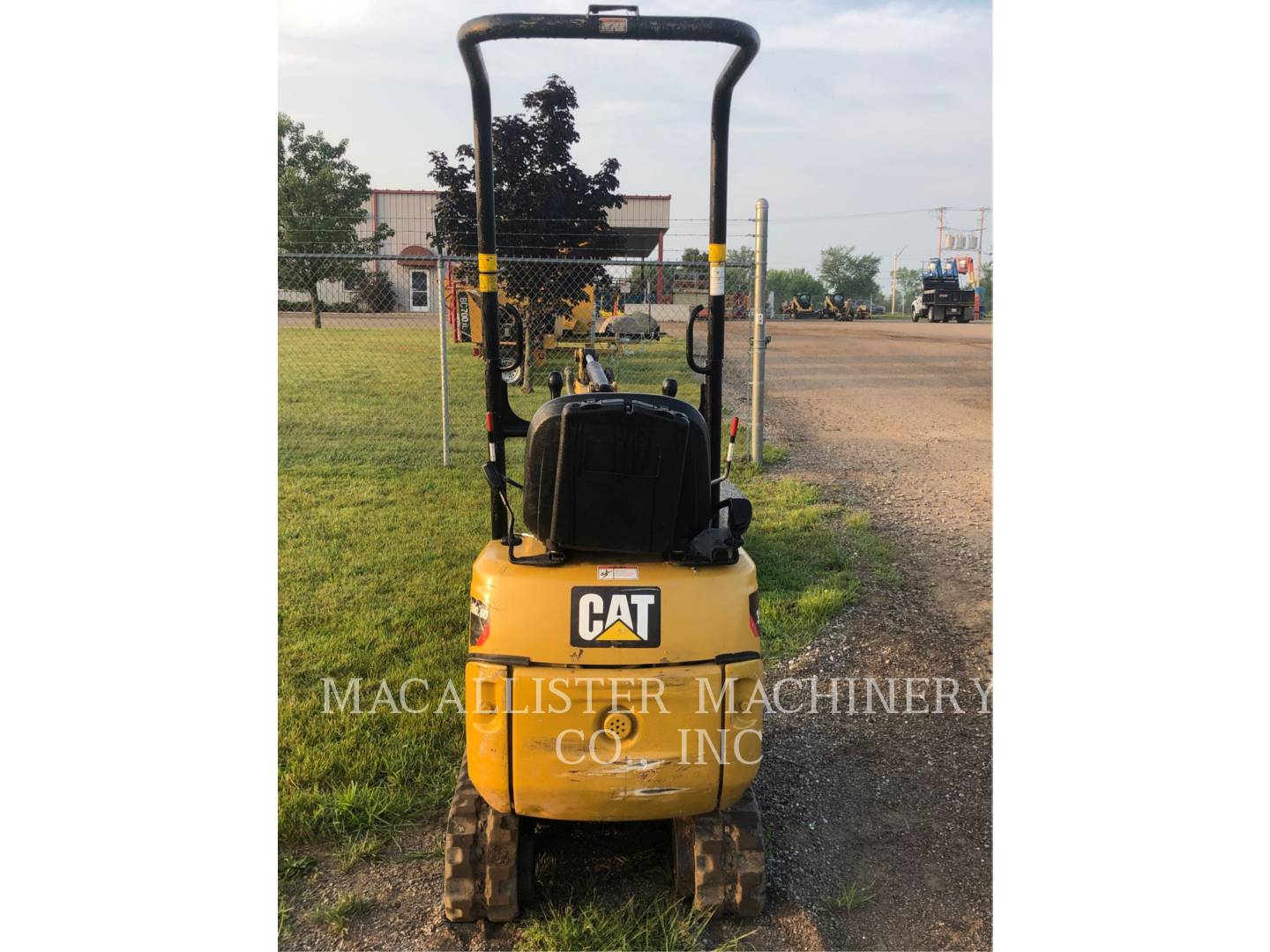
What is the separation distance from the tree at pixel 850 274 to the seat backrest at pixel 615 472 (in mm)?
59656

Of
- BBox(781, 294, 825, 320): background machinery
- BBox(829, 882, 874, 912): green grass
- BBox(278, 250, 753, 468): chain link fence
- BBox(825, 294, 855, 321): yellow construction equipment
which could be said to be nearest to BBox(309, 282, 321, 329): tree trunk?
BBox(278, 250, 753, 468): chain link fence

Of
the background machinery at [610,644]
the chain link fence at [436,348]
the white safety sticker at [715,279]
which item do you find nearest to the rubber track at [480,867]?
the background machinery at [610,644]

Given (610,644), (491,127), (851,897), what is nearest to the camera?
(610,644)

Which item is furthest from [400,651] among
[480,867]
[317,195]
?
[317,195]

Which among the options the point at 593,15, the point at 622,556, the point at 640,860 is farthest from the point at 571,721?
the point at 593,15

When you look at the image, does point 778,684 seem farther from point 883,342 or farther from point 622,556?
point 883,342

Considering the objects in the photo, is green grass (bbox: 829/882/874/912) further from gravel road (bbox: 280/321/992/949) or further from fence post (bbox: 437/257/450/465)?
fence post (bbox: 437/257/450/465)

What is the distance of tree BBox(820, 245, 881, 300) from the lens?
60781 millimetres

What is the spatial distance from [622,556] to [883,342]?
26.8 metres

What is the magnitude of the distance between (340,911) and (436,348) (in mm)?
16039

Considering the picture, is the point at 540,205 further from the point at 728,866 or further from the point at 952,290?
the point at 952,290

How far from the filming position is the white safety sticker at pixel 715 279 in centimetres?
363

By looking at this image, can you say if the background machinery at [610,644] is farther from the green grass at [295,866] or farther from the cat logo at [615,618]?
the green grass at [295,866]

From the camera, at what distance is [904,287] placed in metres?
65.6
